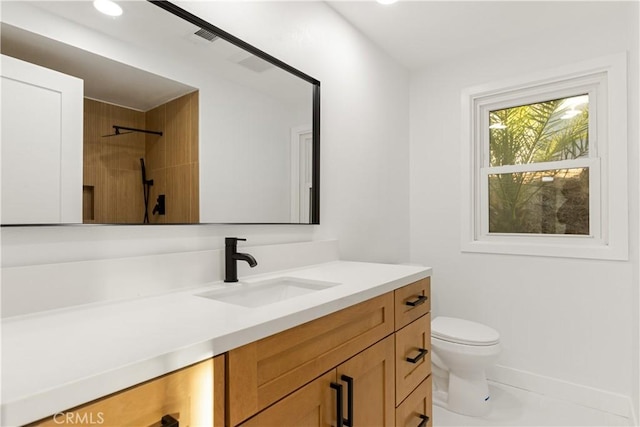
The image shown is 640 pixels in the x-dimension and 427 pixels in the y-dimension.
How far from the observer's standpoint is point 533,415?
203cm

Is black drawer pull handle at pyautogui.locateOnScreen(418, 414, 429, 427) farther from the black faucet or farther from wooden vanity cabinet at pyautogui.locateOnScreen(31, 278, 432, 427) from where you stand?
the black faucet

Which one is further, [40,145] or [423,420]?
[423,420]

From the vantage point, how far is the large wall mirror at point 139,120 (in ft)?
2.98

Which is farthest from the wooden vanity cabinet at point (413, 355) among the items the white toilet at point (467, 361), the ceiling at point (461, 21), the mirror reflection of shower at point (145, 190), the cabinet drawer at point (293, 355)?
the ceiling at point (461, 21)

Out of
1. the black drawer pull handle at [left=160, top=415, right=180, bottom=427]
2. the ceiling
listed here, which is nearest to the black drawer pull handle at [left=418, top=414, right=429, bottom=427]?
the black drawer pull handle at [left=160, top=415, right=180, bottom=427]

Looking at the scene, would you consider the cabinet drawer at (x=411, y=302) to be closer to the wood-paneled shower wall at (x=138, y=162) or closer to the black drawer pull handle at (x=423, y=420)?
the black drawer pull handle at (x=423, y=420)

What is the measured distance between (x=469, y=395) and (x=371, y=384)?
121cm

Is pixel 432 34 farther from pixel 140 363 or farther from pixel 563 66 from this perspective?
pixel 140 363

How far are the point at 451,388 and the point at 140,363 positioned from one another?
80.1 inches

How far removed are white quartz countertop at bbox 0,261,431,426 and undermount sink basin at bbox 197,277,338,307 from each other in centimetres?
14

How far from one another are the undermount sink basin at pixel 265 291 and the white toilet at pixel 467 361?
44.0 inches

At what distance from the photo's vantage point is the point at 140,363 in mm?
565

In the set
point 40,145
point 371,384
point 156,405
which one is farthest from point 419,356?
point 40,145

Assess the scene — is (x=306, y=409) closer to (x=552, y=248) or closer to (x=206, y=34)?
(x=206, y=34)
